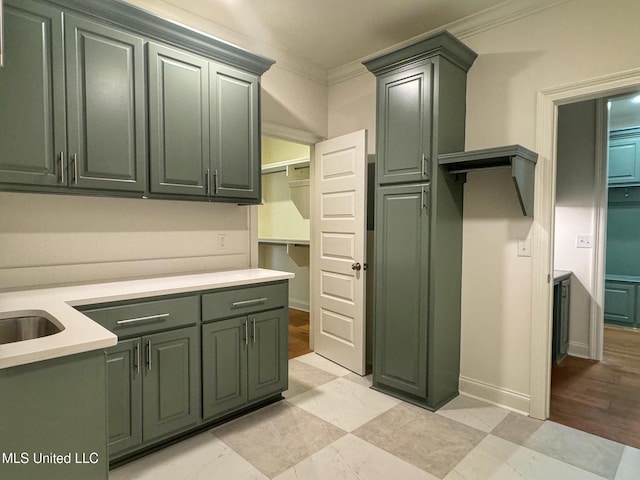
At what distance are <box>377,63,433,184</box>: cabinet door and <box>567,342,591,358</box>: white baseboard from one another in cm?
265

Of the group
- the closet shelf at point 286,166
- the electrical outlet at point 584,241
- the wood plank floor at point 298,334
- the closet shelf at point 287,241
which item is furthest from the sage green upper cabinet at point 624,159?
the wood plank floor at point 298,334

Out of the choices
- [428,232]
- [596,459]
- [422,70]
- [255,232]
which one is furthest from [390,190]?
[596,459]

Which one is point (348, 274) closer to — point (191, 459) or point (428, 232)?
point (428, 232)

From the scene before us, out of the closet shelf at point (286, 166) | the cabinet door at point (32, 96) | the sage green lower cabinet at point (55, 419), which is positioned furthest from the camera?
the closet shelf at point (286, 166)

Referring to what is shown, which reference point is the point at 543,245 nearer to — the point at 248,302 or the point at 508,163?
the point at 508,163

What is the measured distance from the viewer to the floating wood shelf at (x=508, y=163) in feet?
7.35

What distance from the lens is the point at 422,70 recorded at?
254cm

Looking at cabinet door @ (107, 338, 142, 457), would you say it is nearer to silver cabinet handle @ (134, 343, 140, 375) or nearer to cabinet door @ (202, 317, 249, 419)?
silver cabinet handle @ (134, 343, 140, 375)

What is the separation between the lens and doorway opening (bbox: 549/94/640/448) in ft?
9.18

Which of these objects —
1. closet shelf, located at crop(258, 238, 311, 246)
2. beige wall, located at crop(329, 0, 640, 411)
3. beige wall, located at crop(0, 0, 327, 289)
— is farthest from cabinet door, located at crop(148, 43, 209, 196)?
closet shelf, located at crop(258, 238, 311, 246)

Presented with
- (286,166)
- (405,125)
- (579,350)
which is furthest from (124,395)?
(579,350)

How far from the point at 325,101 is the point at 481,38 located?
1532mm

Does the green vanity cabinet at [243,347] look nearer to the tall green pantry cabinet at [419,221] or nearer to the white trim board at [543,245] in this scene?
the tall green pantry cabinet at [419,221]

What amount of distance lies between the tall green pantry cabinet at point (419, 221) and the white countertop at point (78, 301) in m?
0.88
